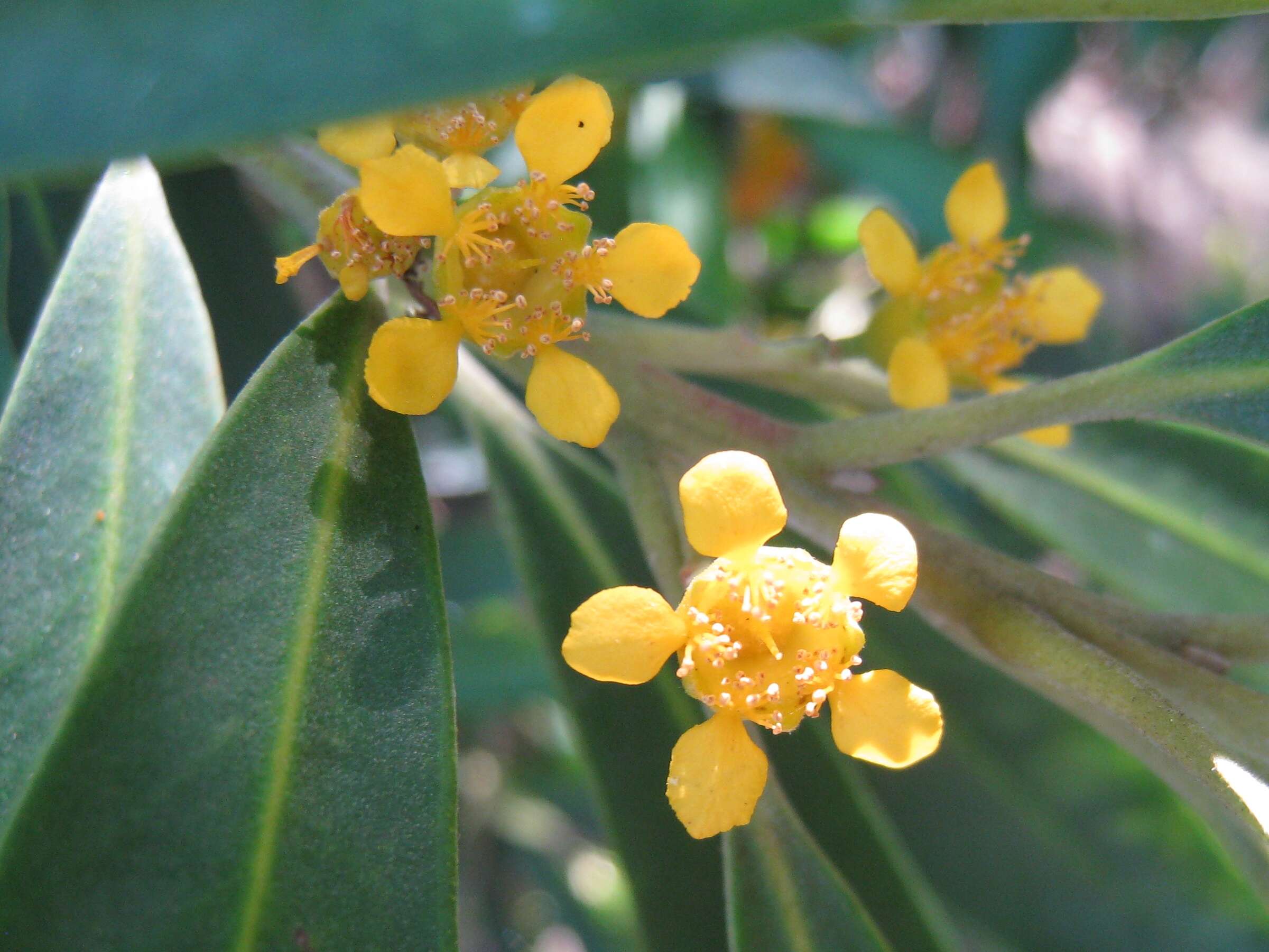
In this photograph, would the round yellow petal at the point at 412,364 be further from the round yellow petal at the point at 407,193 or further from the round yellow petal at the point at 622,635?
the round yellow petal at the point at 622,635

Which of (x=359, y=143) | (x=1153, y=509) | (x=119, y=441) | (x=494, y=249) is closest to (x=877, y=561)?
(x=494, y=249)

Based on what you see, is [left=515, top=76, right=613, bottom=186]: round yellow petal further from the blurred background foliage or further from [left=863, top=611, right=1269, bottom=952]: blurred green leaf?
[left=863, top=611, right=1269, bottom=952]: blurred green leaf

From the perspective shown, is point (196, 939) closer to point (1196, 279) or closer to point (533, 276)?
point (533, 276)

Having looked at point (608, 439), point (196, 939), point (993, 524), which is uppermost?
point (993, 524)

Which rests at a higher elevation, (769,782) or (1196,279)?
(1196,279)

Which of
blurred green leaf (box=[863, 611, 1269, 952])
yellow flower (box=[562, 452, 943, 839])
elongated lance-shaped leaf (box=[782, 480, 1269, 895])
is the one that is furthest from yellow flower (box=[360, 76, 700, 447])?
blurred green leaf (box=[863, 611, 1269, 952])

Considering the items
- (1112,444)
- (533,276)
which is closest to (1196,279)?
(1112,444)

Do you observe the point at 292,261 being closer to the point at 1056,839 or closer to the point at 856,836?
the point at 856,836

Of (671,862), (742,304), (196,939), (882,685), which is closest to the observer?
(196,939)
